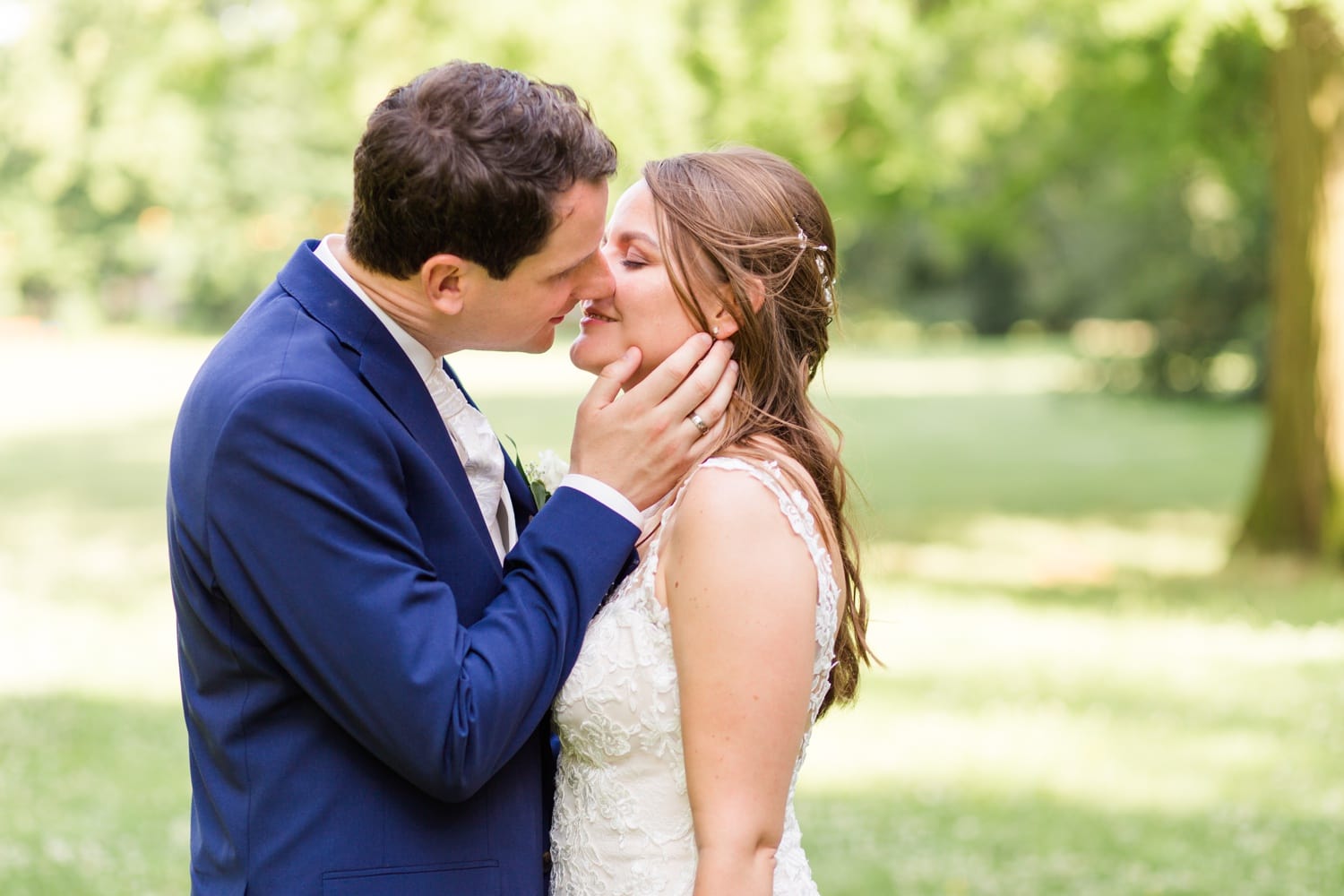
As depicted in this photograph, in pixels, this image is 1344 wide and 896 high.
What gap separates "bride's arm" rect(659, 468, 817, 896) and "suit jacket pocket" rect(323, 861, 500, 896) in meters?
0.39

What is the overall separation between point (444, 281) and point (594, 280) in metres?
0.38

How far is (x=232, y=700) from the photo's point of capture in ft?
7.34

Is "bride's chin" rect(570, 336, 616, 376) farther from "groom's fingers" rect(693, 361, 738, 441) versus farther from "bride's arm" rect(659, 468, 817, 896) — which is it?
"bride's arm" rect(659, 468, 817, 896)

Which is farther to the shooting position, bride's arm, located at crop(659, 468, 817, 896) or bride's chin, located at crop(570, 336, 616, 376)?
bride's chin, located at crop(570, 336, 616, 376)

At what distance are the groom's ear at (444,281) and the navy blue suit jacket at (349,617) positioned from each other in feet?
0.33

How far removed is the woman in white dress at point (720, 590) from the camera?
2.49 metres

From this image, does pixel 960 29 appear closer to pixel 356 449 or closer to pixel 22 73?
pixel 356 449

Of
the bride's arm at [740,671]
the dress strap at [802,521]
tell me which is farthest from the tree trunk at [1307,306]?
the bride's arm at [740,671]

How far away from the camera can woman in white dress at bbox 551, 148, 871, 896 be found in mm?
2492

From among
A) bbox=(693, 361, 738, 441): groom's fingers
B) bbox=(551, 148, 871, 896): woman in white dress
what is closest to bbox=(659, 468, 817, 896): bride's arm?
bbox=(551, 148, 871, 896): woman in white dress

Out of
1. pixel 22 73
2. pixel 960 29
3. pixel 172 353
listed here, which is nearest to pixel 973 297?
pixel 172 353

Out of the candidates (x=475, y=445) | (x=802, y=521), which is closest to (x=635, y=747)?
(x=802, y=521)

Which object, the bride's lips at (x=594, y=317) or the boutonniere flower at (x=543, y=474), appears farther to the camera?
the boutonniere flower at (x=543, y=474)

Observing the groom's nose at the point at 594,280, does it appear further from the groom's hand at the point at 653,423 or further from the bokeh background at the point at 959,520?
the bokeh background at the point at 959,520
